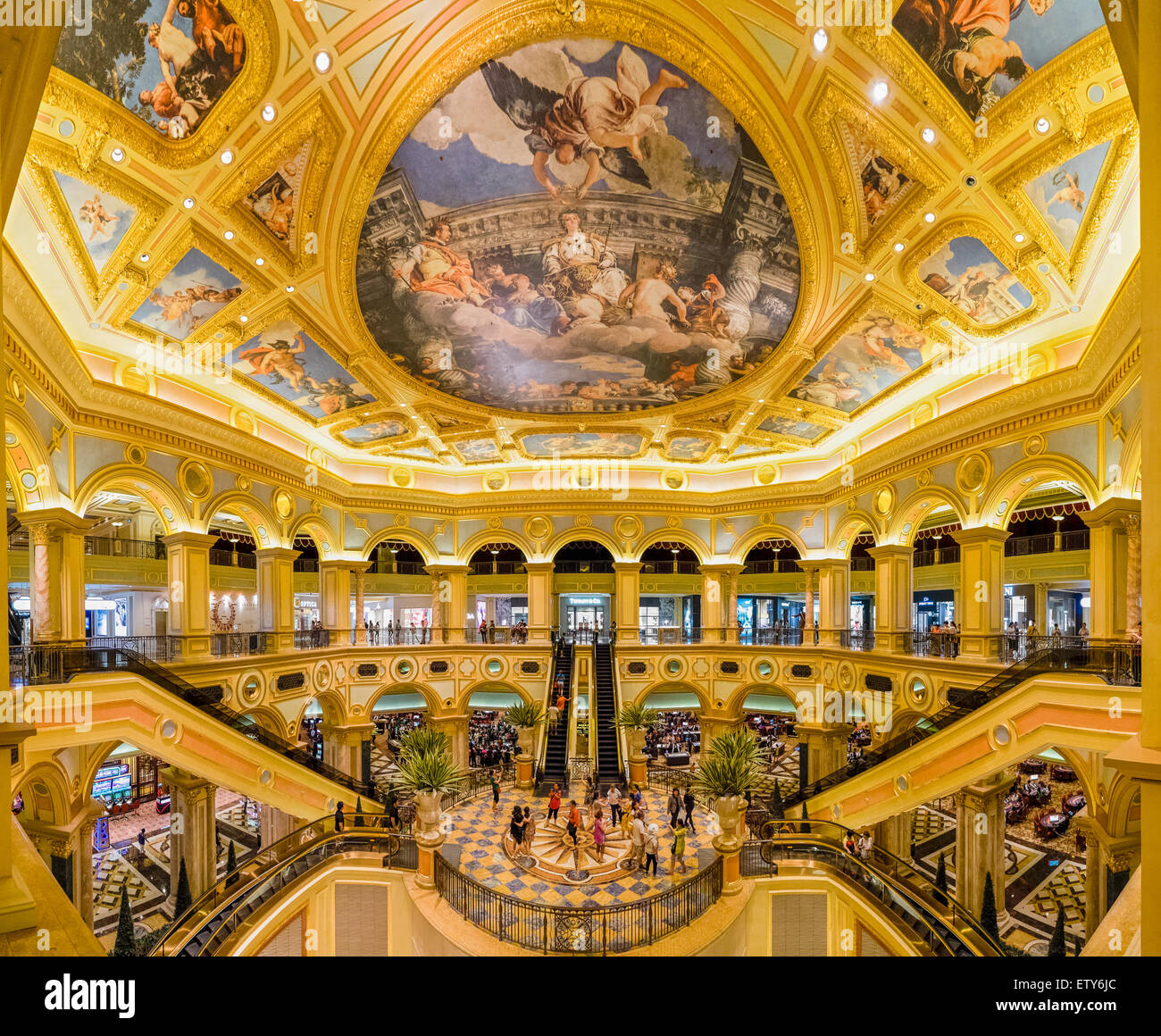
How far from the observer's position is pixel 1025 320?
10.8m

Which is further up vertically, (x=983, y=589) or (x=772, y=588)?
(x=983, y=589)

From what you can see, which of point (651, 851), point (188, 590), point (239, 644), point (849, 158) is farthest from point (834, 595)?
point (188, 590)

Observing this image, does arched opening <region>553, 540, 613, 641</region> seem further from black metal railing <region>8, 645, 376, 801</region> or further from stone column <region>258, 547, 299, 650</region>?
black metal railing <region>8, 645, 376, 801</region>

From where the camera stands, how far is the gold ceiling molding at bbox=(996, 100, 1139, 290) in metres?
7.03

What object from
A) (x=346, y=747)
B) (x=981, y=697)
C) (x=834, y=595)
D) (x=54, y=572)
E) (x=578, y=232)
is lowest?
(x=346, y=747)

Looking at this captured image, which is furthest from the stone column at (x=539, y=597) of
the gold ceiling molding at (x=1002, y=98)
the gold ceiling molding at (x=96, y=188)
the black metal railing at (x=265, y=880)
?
the gold ceiling molding at (x=1002, y=98)

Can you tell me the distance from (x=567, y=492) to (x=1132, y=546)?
15292 millimetres

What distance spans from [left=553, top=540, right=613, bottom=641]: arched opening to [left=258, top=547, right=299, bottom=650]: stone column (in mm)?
14113

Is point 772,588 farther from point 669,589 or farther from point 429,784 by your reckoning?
point 429,784

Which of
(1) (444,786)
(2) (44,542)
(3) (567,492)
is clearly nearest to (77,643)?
(2) (44,542)

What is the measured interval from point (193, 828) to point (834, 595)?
18000mm

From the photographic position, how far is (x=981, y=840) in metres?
12.7

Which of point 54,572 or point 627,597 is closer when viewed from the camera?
point 54,572

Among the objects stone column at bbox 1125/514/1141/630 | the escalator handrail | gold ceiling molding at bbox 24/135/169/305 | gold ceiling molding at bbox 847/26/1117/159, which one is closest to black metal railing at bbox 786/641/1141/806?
the escalator handrail
